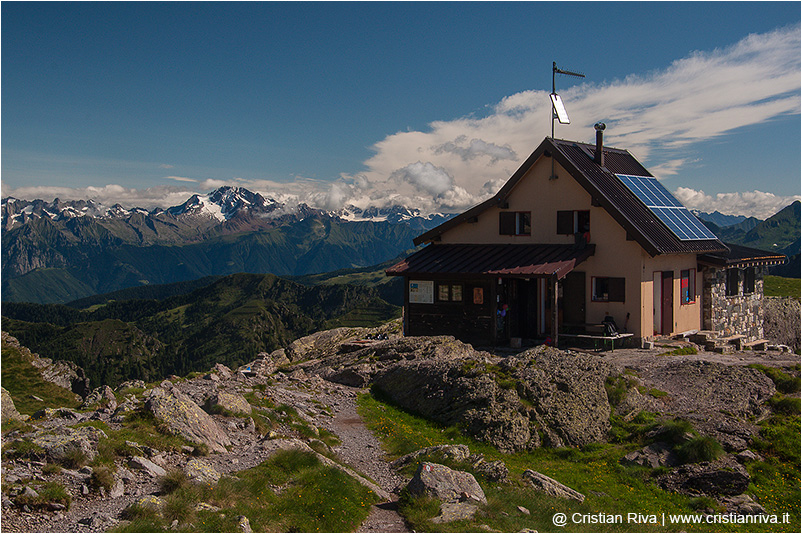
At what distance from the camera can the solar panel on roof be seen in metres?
31.8

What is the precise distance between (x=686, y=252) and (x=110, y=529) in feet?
96.4

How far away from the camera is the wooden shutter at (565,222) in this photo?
103 ft

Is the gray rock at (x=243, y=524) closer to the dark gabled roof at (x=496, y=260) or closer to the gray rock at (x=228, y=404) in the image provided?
the gray rock at (x=228, y=404)

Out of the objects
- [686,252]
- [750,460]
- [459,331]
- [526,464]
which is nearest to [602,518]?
[526,464]

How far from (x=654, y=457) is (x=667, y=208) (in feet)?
A: 69.9

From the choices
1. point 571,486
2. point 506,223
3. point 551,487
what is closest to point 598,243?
point 506,223

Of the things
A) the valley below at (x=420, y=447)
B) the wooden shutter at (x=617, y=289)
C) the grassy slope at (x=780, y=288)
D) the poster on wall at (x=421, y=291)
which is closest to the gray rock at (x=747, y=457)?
the valley below at (x=420, y=447)

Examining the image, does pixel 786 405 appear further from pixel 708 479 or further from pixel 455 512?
pixel 455 512

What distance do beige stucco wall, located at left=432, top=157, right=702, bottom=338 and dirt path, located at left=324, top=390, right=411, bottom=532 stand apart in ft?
52.3

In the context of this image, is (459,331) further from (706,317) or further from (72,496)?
(72,496)

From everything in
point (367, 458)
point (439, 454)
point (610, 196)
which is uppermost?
point (610, 196)

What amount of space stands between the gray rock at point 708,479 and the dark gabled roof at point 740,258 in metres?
20.3

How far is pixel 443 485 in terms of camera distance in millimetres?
11164

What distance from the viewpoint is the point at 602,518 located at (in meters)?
12.0
